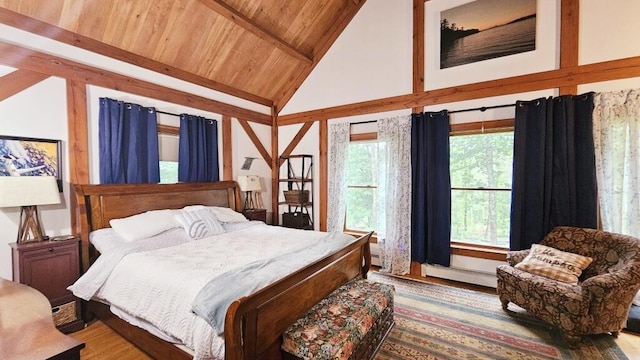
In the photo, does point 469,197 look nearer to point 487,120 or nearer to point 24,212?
point 487,120

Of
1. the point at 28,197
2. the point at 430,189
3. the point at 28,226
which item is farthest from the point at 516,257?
the point at 28,226

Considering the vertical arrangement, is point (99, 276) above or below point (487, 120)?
below

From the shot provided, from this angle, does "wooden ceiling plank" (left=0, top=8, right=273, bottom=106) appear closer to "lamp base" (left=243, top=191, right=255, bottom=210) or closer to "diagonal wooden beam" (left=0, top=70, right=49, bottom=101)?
"diagonal wooden beam" (left=0, top=70, right=49, bottom=101)

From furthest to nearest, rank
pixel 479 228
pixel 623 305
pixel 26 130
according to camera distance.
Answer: pixel 479 228
pixel 26 130
pixel 623 305

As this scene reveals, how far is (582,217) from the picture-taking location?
3221 millimetres

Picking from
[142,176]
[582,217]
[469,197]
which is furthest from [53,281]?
[582,217]

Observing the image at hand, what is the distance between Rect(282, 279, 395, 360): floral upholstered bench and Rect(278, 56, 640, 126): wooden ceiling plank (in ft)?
9.32

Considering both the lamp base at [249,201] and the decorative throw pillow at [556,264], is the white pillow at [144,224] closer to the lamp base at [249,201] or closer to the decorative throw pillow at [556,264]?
the lamp base at [249,201]

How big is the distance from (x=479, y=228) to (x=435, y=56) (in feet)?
8.36

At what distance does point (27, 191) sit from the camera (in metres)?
2.51

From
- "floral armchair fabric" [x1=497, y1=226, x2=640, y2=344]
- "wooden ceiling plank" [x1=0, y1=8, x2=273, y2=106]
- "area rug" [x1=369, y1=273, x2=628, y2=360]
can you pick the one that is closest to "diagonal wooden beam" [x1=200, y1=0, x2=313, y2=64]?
"wooden ceiling plank" [x1=0, y1=8, x2=273, y2=106]

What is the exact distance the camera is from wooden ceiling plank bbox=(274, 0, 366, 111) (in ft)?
16.0

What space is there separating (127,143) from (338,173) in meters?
3.11

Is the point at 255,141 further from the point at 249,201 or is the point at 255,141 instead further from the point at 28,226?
the point at 28,226
